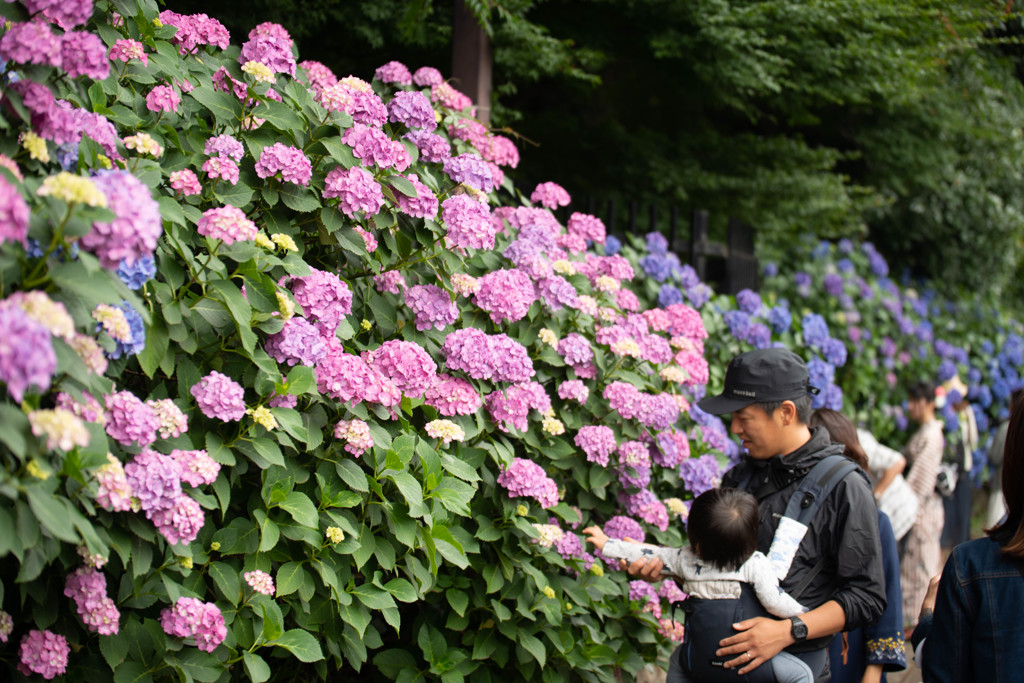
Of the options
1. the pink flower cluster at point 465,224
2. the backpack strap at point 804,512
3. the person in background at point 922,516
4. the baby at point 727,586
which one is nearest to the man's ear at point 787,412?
the backpack strap at point 804,512

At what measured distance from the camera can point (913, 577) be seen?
5172 millimetres

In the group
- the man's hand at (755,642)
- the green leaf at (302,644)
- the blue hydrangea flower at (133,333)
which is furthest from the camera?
the man's hand at (755,642)

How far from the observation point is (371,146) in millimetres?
2332

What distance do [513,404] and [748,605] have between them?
82 cm

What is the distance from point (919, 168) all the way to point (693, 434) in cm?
482

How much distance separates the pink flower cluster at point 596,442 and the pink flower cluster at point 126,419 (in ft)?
4.74

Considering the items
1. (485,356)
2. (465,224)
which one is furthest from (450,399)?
(465,224)

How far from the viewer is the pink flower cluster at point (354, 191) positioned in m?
2.24

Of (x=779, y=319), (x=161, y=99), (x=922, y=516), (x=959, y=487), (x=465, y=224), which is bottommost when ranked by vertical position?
(x=959, y=487)

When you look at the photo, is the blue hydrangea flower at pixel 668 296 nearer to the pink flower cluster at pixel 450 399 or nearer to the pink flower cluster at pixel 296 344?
the pink flower cluster at pixel 450 399

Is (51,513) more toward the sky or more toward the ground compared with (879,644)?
more toward the sky

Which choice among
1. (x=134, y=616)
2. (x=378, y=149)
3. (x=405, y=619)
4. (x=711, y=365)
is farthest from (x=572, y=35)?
(x=134, y=616)

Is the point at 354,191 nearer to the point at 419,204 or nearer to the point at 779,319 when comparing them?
the point at 419,204

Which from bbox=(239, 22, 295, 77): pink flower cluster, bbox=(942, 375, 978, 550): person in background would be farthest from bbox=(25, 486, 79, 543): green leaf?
bbox=(942, 375, 978, 550): person in background
